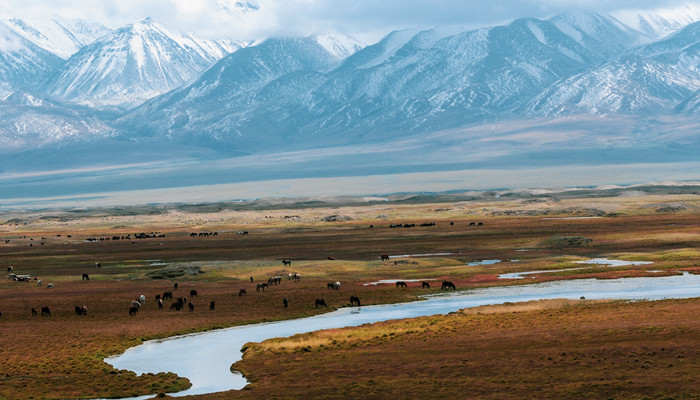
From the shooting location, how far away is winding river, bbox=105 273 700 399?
158ft

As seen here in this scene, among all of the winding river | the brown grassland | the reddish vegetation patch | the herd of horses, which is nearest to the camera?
the reddish vegetation patch

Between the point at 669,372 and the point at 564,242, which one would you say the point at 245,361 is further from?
the point at 564,242

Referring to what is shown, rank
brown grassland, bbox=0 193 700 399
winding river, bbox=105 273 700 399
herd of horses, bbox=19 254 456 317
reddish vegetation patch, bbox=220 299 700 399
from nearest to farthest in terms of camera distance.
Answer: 1. reddish vegetation patch, bbox=220 299 700 399
2. brown grassland, bbox=0 193 700 399
3. winding river, bbox=105 273 700 399
4. herd of horses, bbox=19 254 456 317

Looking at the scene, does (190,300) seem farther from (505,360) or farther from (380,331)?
(505,360)

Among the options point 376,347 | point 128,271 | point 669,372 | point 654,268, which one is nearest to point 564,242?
point 654,268

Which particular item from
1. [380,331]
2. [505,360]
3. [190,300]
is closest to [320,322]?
[380,331]

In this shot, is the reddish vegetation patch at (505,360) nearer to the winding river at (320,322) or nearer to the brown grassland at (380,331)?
the brown grassland at (380,331)

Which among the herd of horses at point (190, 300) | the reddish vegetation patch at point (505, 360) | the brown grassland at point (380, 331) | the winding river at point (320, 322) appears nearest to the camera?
the reddish vegetation patch at point (505, 360)

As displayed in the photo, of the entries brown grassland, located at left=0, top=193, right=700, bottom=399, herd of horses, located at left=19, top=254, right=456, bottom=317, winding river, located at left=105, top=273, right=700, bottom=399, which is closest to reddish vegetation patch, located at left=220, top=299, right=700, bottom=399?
brown grassland, located at left=0, top=193, right=700, bottom=399

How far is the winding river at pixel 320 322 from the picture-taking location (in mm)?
48281

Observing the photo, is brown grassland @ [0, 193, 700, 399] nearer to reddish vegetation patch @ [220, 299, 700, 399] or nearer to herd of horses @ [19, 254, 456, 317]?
reddish vegetation patch @ [220, 299, 700, 399]

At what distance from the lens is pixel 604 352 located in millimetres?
44562

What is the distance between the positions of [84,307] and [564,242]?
70250 mm

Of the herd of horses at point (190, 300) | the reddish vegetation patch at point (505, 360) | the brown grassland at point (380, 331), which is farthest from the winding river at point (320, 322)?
the reddish vegetation patch at point (505, 360)
